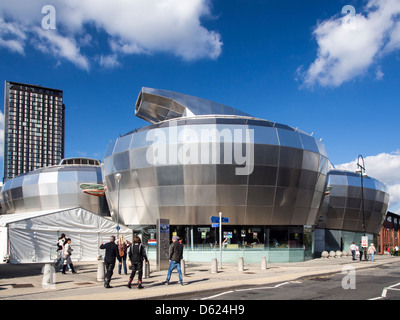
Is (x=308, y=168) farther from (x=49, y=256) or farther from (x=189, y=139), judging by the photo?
(x=49, y=256)

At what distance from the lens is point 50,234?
29.8 meters

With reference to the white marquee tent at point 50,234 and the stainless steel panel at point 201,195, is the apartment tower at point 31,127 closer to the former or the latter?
the white marquee tent at point 50,234

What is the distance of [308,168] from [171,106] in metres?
16.6

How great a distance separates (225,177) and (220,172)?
58cm

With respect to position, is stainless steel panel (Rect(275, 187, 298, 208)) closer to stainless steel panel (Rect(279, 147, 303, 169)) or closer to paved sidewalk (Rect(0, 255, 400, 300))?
stainless steel panel (Rect(279, 147, 303, 169))

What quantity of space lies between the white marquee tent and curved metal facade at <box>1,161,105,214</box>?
17216mm

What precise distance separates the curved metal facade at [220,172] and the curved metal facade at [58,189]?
16609 mm

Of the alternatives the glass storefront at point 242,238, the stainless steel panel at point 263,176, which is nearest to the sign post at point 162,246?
the glass storefront at point 242,238

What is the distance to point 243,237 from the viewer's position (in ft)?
109

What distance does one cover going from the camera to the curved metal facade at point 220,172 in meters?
31.9

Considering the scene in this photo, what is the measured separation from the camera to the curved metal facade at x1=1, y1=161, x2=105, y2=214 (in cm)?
4922

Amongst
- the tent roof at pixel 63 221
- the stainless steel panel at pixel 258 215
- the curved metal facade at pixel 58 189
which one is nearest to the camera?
the tent roof at pixel 63 221

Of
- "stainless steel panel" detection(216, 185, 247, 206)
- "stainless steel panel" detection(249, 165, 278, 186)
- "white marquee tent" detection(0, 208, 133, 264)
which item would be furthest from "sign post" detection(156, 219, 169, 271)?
"stainless steel panel" detection(249, 165, 278, 186)

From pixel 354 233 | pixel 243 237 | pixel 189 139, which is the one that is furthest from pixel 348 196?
pixel 189 139
